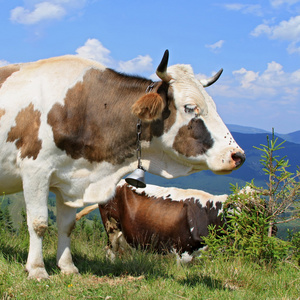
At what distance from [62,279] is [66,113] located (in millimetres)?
2236

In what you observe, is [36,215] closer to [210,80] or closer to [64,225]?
[64,225]

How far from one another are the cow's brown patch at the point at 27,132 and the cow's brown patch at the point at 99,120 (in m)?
0.23

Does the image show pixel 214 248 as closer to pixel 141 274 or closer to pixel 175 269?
pixel 175 269

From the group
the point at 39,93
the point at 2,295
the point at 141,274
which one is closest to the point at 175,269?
the point at 141,274

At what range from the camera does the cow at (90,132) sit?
5.29m

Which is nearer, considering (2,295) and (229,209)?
(2,295)

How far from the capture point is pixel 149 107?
5215 millimetres

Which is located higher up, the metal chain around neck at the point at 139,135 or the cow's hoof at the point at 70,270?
the metal chain around neck at the point at 139,135

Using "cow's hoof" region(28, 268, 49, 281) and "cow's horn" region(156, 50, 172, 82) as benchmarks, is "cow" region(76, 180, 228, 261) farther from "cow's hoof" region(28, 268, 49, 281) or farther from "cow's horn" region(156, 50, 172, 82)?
"cow's horn" region(156, 50, 172, 82)

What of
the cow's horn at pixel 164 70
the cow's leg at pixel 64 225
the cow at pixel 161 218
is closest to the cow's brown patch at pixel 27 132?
the cow's leg at pixel 64 225

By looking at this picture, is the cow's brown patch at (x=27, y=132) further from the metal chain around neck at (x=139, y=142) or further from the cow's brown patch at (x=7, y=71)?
the metal chain around neck at (x=139, y=142)

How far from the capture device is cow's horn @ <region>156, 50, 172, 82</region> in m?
5.05

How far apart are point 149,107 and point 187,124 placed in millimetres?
578

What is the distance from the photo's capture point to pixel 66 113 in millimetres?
5438
